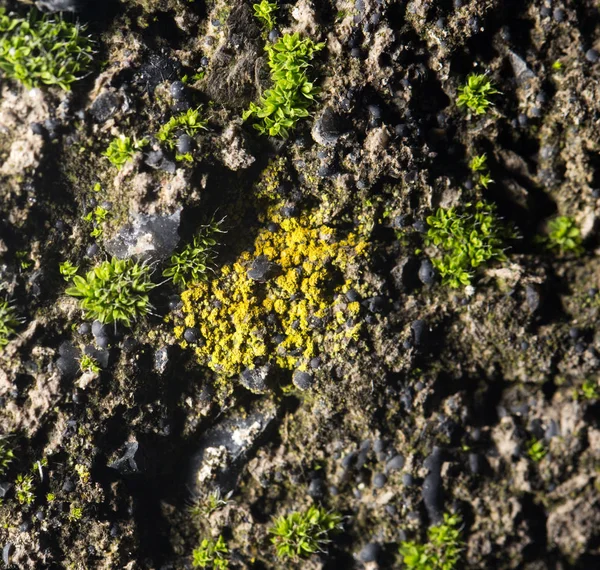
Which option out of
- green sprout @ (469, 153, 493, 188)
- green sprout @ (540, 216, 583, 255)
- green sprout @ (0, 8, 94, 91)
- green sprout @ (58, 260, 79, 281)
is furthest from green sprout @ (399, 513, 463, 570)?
green sprout @ (0, 8, 94, 91)

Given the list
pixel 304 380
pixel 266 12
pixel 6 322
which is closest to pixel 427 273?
pixel 304 380

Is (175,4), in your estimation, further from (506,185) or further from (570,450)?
(570,450)

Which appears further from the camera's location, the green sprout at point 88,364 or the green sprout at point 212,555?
the green sprout at point 212,555

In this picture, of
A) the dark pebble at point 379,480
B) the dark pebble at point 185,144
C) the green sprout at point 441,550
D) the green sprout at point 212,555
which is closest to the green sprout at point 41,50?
the dark pebble at point 185,144

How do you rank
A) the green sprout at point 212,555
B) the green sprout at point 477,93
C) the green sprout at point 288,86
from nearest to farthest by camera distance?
1. the green sprout at point 288,86
2. the green sprout at point 477,93
3. the green sprout at point 212,555

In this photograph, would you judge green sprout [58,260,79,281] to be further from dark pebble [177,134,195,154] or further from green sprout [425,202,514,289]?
green sprout [425,202,514,289]

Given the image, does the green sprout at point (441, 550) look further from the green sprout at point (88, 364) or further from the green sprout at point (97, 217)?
the green sprout at point (97, 217)

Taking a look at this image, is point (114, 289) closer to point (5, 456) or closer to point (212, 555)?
point (5, 456)

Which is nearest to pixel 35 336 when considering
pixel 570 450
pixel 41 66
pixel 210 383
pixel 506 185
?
pixel 210 383
